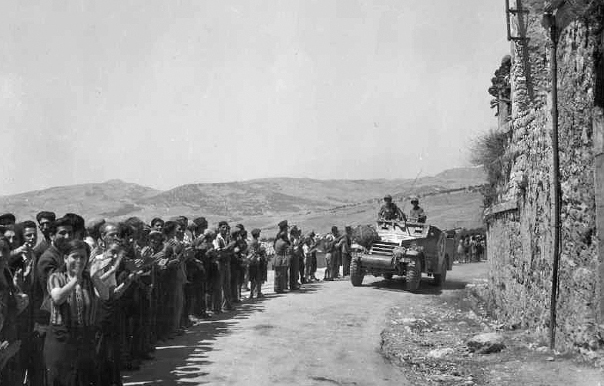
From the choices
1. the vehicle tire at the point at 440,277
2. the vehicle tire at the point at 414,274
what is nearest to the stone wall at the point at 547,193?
the vehicle tire at the point at 414,274

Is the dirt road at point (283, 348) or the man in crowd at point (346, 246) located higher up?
the man in crowd at point (346, 246)

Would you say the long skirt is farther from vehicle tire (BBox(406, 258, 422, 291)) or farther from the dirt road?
vehicle tire (BBox(406, 258, 422, 291))

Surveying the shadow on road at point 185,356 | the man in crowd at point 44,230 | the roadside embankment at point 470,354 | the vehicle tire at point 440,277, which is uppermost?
the man in crowd at point 44,230

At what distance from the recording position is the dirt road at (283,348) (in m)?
7.59

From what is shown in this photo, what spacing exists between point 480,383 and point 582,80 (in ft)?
13.4

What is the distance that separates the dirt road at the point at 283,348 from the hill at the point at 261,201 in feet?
134

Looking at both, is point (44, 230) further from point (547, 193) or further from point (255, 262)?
point (255, 262)

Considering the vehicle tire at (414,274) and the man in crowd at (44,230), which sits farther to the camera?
the vehicle tire at (414,274)

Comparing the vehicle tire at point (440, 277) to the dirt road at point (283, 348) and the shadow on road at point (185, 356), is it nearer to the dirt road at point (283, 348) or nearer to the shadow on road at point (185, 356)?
the dirt road at point (283, 348)

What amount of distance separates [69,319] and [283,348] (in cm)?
469

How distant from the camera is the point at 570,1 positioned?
8227mm

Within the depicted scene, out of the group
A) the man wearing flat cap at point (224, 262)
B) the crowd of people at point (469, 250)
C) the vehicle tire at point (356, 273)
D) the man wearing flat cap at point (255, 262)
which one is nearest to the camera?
the man wearing flat cap at point (224, 262)

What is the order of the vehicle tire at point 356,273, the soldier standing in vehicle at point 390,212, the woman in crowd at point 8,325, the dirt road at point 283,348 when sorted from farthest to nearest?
the soldier standing in vehicle at point 390,212 < the vehicle tire at point 356,273 < the dirt road at point 283,348 < the woman in crowd at point 8,325

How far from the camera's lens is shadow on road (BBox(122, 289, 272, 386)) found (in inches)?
288
